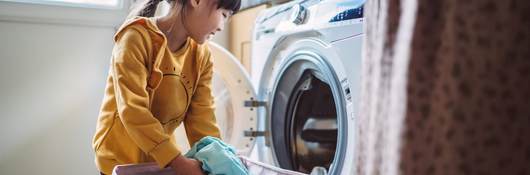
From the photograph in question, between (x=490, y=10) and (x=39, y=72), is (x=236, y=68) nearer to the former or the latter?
(x=39, y=72)

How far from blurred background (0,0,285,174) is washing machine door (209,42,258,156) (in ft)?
1.14

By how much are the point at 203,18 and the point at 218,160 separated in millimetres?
346

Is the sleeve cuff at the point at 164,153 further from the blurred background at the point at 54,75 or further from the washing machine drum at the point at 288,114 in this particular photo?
the blurred background at the point at 54,75

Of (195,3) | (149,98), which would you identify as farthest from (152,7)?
(149,98)

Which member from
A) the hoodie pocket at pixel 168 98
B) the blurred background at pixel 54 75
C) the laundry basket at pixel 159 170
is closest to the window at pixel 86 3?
the blurred background at pixel 54 75

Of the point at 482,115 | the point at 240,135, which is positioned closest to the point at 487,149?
the point at 482,115

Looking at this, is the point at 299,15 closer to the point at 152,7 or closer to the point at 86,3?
the point at 152,7

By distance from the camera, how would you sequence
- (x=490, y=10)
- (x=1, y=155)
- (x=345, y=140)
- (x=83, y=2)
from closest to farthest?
(x=490, y=10)
(x=345, y=140)
(x=1, y=155)
(x=83, y=2)

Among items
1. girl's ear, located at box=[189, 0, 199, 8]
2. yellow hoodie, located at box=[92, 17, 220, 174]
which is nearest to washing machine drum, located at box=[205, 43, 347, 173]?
yellow hoodie, located at box=[92, 17, 220, 174]

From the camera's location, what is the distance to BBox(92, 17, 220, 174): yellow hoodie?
1.07m

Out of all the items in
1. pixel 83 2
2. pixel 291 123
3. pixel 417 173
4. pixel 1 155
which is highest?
pixel 83 2

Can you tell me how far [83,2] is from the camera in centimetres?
209

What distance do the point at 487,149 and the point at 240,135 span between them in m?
1.13

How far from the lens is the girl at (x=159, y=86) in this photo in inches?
42.3
